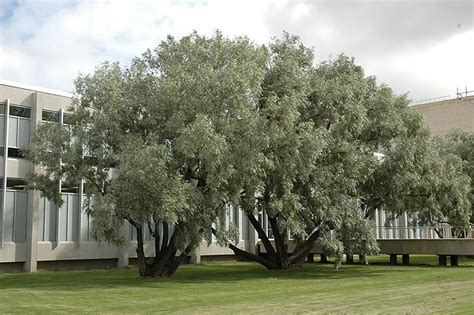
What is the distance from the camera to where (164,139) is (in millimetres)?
25344

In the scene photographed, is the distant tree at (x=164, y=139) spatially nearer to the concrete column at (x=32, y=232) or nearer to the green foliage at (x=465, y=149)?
the concrete column at (x=32, y=232)

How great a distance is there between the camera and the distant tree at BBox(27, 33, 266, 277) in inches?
901

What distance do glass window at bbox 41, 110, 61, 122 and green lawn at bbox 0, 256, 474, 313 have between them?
11.1 meters

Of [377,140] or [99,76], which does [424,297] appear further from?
[99,76]

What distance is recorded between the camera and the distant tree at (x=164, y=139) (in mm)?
22891

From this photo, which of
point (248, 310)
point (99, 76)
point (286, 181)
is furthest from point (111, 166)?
point (248, 310)

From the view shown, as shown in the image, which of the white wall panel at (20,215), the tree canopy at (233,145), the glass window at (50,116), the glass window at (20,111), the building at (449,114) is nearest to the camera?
the tree canopy at (233,145)

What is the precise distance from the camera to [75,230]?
1460 inches

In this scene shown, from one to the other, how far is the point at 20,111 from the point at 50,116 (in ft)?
5.57

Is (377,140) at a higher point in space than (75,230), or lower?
higher

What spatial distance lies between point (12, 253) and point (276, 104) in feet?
59.0

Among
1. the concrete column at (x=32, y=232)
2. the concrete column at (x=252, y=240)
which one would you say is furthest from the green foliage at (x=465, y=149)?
the concrete column at (x=32, y=232)

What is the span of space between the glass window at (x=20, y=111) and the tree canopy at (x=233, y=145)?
676 centimetres

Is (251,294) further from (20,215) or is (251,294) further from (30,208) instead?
(20,215)
